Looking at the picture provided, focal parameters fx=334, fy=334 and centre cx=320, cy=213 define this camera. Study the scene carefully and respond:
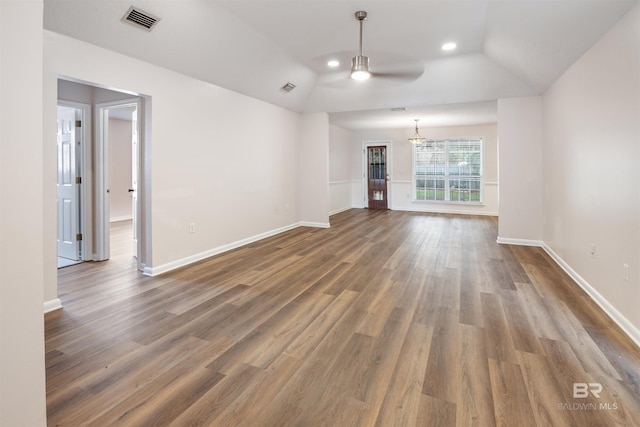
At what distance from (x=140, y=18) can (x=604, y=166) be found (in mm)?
4421

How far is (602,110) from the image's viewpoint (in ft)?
9.68

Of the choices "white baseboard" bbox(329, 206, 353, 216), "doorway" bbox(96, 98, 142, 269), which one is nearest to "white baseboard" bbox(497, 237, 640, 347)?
"doorway" bbox(96, 98, 142, 269)

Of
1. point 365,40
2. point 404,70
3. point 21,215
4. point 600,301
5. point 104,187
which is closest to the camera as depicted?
point 21,215

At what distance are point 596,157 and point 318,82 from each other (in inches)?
173

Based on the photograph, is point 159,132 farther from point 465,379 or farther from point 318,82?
point 465,379

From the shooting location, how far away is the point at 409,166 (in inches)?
404

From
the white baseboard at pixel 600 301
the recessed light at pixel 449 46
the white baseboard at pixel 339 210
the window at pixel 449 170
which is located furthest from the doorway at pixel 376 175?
the recessed light at pixel 449 46

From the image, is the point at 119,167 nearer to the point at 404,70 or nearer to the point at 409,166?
the point at 404,70

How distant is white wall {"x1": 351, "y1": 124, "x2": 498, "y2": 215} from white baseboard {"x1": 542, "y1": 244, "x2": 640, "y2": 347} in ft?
18.1

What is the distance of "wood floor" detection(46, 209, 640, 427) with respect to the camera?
5.54 ft

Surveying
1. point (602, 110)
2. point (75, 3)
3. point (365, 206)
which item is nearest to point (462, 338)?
point (602, 110)

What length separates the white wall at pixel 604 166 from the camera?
2432 millimetres

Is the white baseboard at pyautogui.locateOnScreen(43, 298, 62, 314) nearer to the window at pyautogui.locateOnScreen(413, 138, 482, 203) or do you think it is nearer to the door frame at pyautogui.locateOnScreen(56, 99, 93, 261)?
the door frame at pyautogui.locateOnScreen(56, 99, 93, 261)

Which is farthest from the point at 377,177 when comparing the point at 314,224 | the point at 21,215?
the point at 21,215
